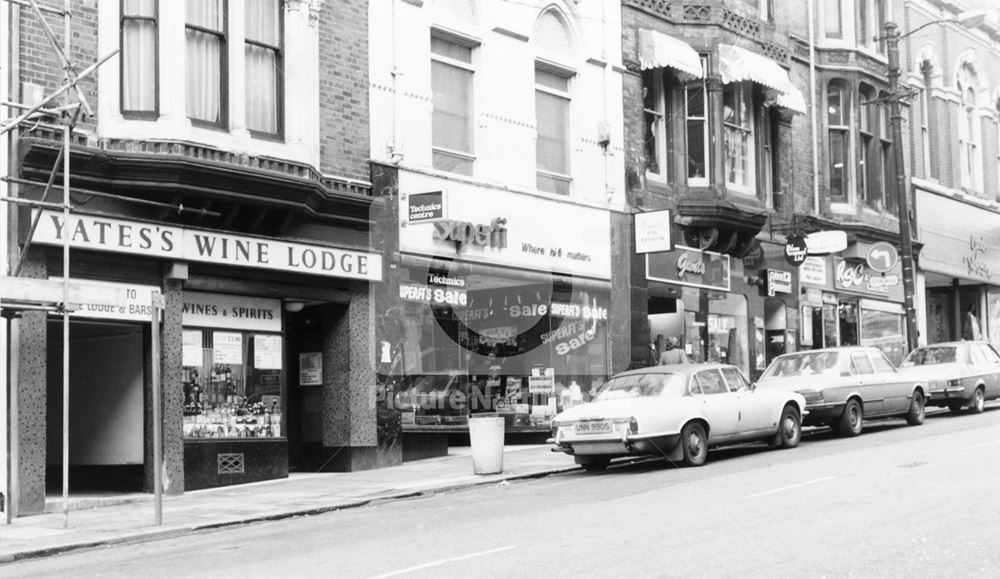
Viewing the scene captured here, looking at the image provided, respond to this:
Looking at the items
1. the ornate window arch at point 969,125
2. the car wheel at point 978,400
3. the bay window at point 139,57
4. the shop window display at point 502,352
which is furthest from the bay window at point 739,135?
the bay window at point 139,57

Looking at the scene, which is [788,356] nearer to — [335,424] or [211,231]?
[335,424]

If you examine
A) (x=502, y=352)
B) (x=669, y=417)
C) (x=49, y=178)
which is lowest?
(x=669, y=417)

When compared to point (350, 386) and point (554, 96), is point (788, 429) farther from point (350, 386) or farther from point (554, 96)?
point (554, 96)

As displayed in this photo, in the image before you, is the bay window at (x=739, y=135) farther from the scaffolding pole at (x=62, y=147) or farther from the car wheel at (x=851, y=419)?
the scaffolding pole at (x=62, y=147)

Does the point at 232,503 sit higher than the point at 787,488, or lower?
lower

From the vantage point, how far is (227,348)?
62.3ft

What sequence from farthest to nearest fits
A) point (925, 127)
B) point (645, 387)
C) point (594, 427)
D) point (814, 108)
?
point (925, 127)
point (814, 108)
point (645, 387)
point (594, 427)

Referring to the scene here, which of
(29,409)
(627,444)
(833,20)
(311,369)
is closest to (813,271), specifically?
(833,20)

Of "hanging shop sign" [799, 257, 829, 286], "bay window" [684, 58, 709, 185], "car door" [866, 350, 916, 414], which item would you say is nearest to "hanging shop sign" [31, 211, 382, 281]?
"car door" [866, 350, 916, 414]

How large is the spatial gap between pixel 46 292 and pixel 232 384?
4200 millimetres

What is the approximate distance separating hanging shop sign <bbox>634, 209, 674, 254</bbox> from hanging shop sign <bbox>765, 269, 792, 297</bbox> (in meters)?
5.29

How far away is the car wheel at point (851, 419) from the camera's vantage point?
21766 mm

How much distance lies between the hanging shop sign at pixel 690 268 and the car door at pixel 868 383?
5439 millimetres

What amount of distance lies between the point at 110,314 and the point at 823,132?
21437 mm
